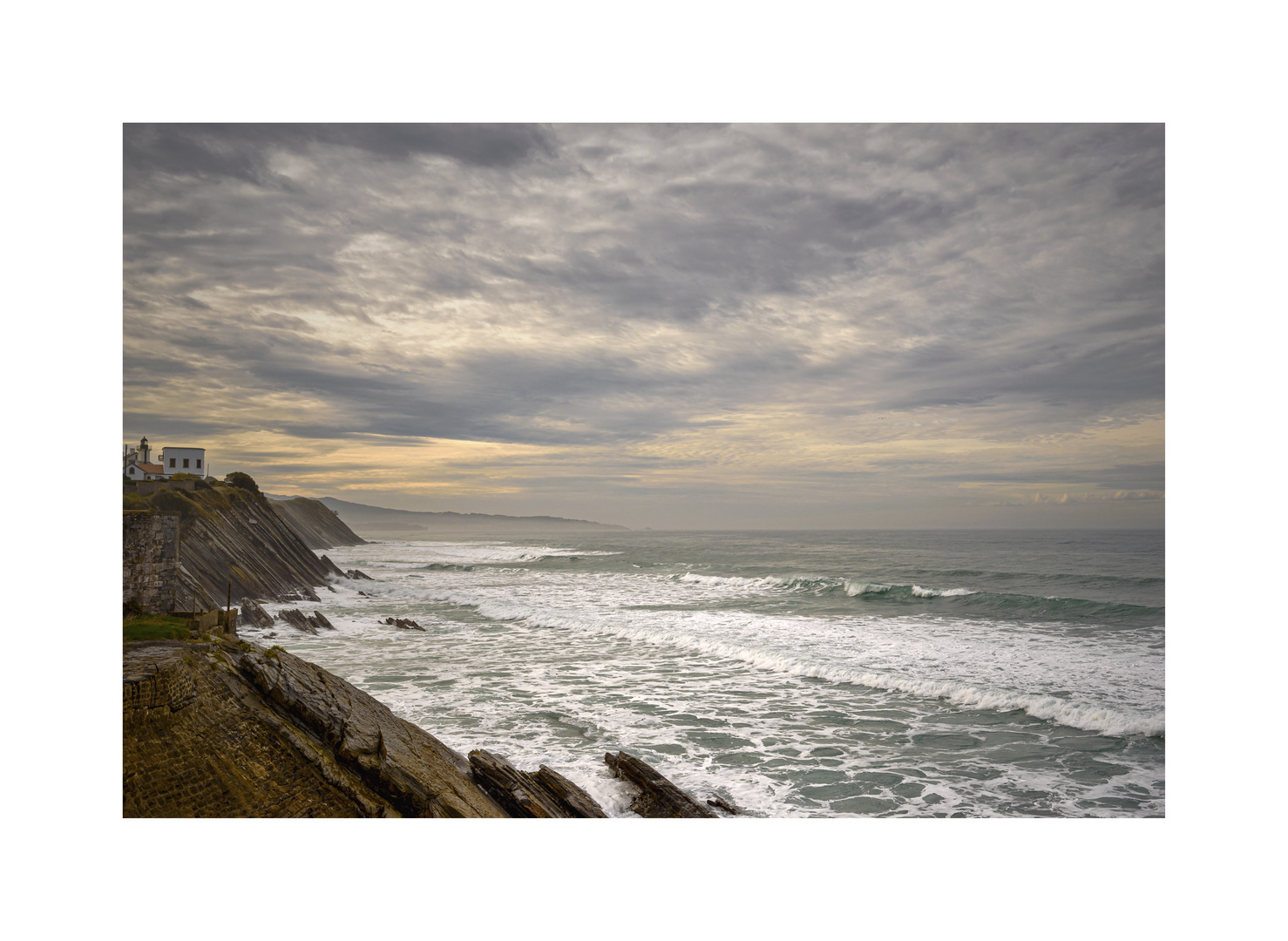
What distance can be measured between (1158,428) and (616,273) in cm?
722

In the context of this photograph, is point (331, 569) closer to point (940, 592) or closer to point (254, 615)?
point (254, 615)

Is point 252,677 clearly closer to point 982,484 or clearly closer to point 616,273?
point 616,273

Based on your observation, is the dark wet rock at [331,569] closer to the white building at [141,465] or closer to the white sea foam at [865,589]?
the white building at [141,465]

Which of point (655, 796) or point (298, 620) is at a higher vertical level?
point (655, 796)

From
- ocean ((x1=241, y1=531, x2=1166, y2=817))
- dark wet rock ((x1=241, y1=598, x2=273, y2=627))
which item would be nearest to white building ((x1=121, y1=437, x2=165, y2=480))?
ocean ((x1=241, y1=531, x2=1166, y2=817))

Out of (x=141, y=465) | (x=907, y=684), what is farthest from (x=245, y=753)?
(x=907, y=684)

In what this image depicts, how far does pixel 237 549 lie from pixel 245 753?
55.8 ft

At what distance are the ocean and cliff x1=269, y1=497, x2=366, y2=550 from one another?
3905mm

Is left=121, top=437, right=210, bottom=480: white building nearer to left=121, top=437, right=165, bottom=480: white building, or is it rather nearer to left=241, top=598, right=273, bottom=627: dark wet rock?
left=121, top=437, right=165, bottom=480: white building

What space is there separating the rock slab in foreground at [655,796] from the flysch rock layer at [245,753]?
68.2 inches

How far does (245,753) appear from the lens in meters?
4.68

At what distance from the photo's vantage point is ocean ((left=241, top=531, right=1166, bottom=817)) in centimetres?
657

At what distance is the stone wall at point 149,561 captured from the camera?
236 inches

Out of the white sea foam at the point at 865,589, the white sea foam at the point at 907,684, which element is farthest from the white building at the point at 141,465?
the white sea foam at the point at 865,589
